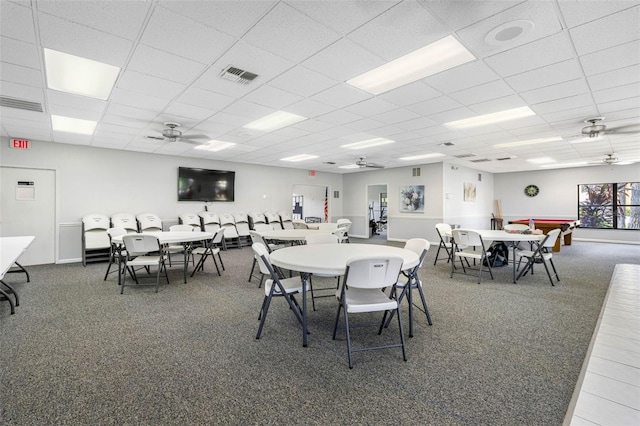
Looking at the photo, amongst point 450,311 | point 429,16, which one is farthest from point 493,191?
point 429,16

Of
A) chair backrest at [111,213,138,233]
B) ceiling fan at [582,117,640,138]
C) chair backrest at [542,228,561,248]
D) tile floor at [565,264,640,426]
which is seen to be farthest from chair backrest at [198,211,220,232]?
ceiling fan at [582,117,640,138]

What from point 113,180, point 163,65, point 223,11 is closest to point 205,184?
point 113,180

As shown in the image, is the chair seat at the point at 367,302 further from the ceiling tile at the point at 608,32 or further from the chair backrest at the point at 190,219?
the chair backrest at the point at 190,219

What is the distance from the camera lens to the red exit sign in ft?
19.5

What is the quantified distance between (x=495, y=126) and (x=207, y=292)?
5.53m

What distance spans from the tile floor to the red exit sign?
897cm

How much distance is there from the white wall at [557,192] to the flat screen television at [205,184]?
11.0 metres

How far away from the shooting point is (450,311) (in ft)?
11.0

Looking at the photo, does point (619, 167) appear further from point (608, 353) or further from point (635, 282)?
point (608, 353)

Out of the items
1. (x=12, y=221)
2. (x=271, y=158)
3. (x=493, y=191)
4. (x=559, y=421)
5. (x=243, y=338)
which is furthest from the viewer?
(x=493, y=191)

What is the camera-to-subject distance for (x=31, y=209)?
20.3 feet

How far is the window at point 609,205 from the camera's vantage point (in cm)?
989

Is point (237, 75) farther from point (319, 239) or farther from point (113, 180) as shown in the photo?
point (113, 180)

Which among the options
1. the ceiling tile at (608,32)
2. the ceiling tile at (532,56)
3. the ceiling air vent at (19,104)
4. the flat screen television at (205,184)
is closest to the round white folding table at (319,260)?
the ceiling tile at (532,56)
